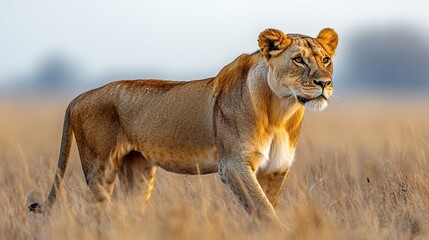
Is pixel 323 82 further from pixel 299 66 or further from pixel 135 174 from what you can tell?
pixel 135 174

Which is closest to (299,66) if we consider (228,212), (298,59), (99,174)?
(298,59)

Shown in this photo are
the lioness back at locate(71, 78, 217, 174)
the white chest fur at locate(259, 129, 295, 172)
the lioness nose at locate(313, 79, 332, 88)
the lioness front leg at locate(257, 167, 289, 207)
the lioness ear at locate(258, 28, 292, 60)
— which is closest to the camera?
the lioness nose at locate(313, 79, 332, 88)

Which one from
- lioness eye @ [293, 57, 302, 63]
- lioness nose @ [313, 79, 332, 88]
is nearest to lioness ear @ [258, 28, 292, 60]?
lioness eye @ [293, 57, 302, 63]

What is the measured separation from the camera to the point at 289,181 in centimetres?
809

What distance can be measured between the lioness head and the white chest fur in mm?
307

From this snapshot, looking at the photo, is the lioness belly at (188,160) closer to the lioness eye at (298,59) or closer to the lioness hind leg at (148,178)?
the lioness hind leg at (148,178)

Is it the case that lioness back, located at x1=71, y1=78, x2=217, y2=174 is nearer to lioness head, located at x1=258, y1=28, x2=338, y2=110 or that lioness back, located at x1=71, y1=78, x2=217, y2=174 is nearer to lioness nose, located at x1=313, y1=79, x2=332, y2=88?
lioness head, located at x1=258, y1=28, x2=338, y2=110

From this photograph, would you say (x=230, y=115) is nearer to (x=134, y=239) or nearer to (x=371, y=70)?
(x=134, y=239)

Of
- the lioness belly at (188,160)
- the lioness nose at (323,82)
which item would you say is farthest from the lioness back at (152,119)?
the lioness nose at (323,82)

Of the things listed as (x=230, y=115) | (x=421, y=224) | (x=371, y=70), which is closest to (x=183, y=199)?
(x=230, y=115)

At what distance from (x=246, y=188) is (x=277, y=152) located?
0.34 m

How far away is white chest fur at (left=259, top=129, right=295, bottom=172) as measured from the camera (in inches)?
239

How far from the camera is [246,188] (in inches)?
232

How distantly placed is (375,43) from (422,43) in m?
5.26
